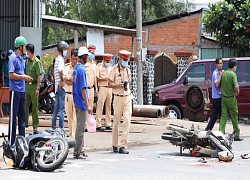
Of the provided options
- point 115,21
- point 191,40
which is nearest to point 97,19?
point 115,21

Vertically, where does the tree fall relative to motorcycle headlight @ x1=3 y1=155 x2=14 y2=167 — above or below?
above

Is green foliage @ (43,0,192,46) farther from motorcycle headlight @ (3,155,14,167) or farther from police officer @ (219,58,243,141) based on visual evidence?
motorcycle headlight @ (3,155,14,167)

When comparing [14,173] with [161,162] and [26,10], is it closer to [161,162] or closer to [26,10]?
[161,162]

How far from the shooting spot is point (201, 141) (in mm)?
12562

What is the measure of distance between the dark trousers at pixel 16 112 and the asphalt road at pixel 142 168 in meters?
0.88

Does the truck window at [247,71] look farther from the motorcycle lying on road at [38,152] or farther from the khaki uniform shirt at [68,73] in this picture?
the motorcycle lying on road at [38,152]

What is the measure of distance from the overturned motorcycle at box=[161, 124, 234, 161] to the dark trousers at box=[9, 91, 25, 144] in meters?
2.89

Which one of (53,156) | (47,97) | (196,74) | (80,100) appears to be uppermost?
(196,74)

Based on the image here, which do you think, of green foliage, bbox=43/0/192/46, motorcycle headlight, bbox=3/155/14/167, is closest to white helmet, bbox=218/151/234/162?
motorcycle headlight, bbox=3/155/14/167

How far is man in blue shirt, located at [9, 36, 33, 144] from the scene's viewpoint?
11.4m

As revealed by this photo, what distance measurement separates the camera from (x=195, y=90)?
19953 millimetres

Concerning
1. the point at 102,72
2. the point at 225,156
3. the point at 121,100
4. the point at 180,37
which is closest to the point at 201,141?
the point at 225,156

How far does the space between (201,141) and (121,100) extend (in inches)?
69.0

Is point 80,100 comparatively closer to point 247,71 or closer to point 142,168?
point 142,168
